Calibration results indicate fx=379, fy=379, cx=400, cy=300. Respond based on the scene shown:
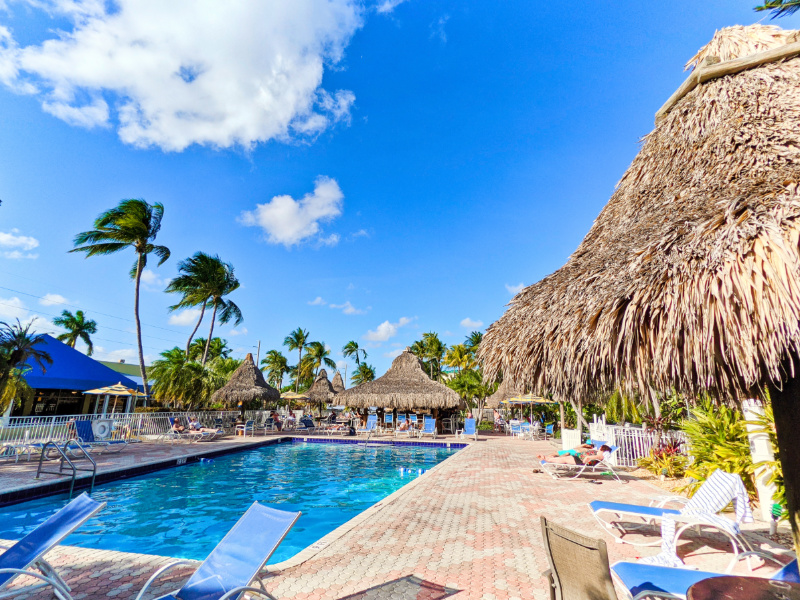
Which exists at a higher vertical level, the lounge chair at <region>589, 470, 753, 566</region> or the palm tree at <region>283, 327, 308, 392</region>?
the palm tree at <region>283, 327, 308, 392</region>

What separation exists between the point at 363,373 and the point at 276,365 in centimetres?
1510

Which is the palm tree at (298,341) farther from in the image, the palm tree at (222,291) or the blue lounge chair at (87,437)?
the blue lounge chair at (87,437)

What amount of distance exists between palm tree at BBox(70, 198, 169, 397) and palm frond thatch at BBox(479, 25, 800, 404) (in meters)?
22.7

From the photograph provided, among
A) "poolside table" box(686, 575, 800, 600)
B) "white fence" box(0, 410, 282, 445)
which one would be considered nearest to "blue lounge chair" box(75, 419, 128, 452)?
"white fence" box(0, 410, 282, 445)

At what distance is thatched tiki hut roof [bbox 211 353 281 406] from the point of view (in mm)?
20641

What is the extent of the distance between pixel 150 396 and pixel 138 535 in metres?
18.6

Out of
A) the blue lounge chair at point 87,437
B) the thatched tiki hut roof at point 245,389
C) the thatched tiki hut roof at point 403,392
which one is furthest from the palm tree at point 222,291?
the blue lounge chair at point 87,437

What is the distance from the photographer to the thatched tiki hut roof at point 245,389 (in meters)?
20.6

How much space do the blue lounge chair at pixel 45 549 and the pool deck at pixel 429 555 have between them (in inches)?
15.2

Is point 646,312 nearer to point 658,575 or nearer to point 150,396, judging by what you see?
point 658,575

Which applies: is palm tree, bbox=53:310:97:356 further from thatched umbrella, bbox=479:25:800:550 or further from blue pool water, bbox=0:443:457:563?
thatched umbrella, bbox=479:25:800:550

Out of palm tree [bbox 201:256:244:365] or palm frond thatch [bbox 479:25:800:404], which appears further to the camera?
palm tree [bbox 201:256:244:365]

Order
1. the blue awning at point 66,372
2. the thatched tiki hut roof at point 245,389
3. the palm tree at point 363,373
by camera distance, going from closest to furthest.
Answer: the blue awning at point 66,372 → the thatched tiki hut roof at point 245,389 → the palm tree at point 363,373

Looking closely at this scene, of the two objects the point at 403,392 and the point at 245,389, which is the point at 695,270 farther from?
the point at 245,389
